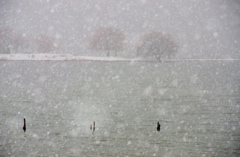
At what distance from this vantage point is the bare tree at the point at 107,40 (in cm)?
12506

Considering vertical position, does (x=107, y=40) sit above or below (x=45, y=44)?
below

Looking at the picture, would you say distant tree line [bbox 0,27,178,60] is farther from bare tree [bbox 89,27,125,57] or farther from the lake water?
the lake water

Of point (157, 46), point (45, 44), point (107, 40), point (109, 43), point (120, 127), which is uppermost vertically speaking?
point (45, 44)

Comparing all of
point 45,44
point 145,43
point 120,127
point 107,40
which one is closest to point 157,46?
point 145,43

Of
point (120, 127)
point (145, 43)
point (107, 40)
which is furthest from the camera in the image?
point (107, 40)

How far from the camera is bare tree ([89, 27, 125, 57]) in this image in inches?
4924

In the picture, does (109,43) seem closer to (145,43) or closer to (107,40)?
(107,40)

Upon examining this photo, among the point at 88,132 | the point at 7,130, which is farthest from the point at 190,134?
the point at 7,130

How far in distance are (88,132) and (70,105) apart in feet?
29.8

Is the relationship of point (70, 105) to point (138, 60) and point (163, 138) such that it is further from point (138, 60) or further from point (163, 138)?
point (138, 60)

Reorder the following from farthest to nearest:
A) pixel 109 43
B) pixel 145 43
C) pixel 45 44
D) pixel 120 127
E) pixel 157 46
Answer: pixel 45 44
pixel 109 43
pixel 145 43
pixel 157 46
pixel 120 127

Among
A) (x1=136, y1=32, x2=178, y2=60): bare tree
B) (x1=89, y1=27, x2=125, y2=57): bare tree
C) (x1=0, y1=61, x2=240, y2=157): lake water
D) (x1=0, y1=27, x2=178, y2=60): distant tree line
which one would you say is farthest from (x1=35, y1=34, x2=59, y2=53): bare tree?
(x1=0, y1=61, x2=240, y2=157): lake water

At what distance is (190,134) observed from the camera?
15.9 metres

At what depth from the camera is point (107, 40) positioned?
125 m
